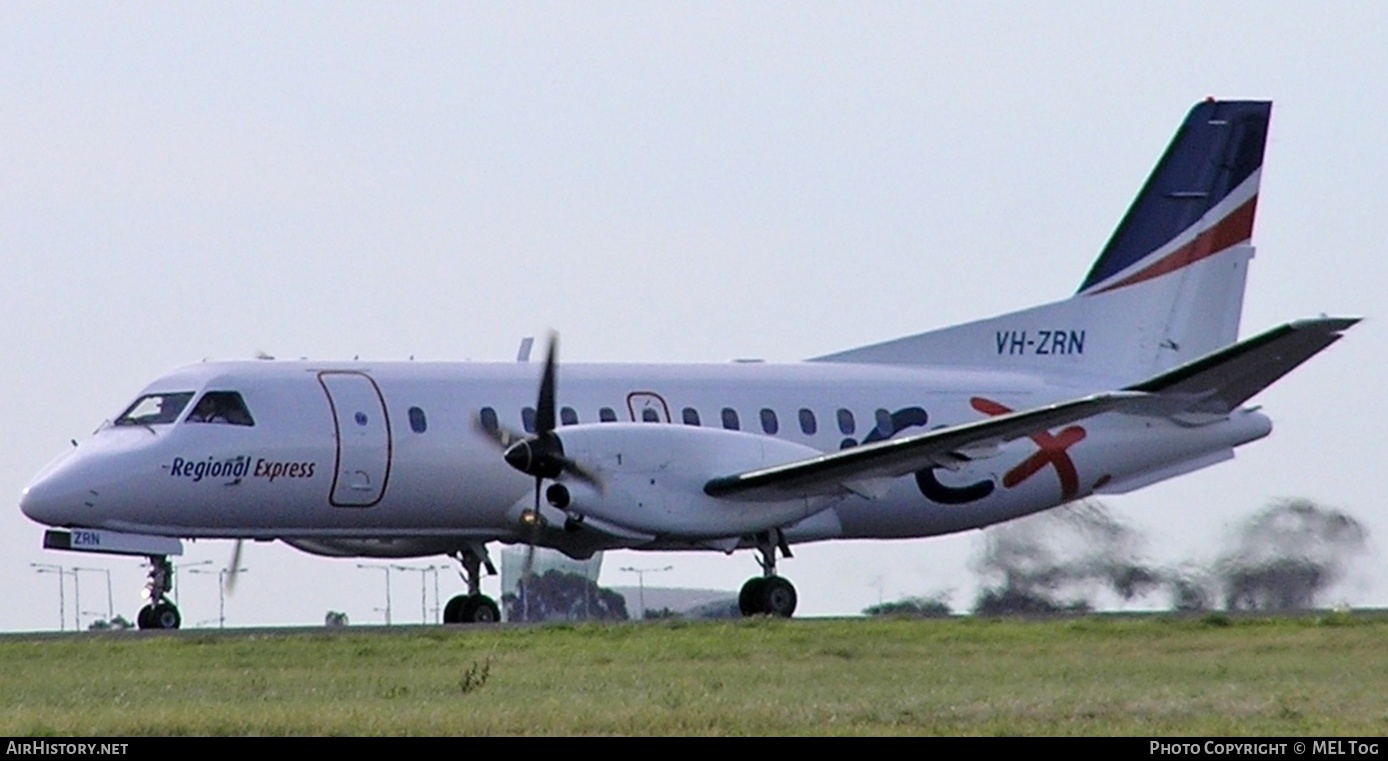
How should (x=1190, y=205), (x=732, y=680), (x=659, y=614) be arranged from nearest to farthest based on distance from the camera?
1. (x=732, y=680)
2. (x=1190, y=205)
3. (x=659, y=614)

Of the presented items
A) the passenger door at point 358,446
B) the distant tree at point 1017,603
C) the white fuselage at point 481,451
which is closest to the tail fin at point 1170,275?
the white fuselage at point 481,451

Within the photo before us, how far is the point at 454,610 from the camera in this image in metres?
26.8

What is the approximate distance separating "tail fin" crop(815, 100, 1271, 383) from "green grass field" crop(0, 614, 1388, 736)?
6.51 m

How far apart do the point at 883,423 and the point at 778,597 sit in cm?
308

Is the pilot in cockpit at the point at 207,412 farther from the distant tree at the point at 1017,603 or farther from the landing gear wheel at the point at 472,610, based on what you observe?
the distant tree at the point at 1017,603

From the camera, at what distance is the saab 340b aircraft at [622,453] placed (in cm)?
2417

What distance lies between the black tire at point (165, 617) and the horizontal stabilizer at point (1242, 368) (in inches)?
364

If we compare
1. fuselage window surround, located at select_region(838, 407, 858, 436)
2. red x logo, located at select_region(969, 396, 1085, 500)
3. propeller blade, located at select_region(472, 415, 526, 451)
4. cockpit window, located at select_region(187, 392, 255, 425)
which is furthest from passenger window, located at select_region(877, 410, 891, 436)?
cockpit window, located at select_region(187, 392, 255, 425)

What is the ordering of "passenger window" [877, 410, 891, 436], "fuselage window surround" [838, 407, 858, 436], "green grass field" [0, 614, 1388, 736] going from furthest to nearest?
"passenger window" [877, 410, 891, 436] → "fuselage window surround" [838, 407, 858, 436] → "green grass field" [0, 614, 1388, 736]

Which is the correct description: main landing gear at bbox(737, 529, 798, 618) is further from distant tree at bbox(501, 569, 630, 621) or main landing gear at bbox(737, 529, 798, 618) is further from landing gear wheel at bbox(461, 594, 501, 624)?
distant tree at bbox(501, 569, 630, 621)

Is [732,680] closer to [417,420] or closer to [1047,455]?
[417,420]

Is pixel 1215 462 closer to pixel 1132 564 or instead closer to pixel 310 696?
pixel 1132 564

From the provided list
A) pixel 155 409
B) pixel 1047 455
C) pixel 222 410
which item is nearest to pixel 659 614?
pixel 1047 455

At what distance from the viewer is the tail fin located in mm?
29609
